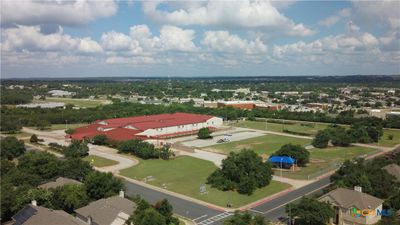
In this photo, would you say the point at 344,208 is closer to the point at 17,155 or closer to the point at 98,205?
the point at 98,205

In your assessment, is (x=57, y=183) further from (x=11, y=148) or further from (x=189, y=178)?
(x=11, y=148)

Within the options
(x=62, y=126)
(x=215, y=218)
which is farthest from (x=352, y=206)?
(x=62, y=126)

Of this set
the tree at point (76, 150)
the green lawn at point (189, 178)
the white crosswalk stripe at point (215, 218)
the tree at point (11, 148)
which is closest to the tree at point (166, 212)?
the white crosswalk stripe at point (215, 218)

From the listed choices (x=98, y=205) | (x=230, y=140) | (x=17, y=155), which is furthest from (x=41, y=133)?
(x=98, y=205)

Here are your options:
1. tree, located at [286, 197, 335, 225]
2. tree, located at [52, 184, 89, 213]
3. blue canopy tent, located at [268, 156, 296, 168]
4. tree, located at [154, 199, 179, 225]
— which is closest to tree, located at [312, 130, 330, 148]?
blue canopy tent, located at [268, 156, 296, 168]

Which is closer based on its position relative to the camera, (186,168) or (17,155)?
(186,168)

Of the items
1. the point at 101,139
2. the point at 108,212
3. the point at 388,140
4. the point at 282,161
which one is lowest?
the point at 388,140
